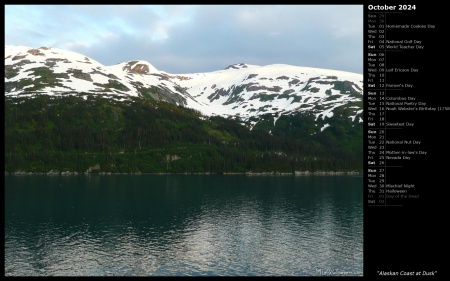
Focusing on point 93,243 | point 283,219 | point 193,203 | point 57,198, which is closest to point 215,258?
point 93,243

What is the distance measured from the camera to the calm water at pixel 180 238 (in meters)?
88.1

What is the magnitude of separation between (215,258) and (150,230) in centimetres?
3764

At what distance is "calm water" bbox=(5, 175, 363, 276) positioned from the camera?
8806 centimetres

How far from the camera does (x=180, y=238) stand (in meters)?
116

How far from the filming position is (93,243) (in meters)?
108

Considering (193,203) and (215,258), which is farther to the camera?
(193,203)

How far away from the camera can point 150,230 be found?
126m
